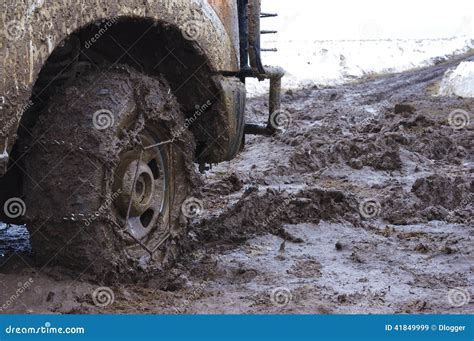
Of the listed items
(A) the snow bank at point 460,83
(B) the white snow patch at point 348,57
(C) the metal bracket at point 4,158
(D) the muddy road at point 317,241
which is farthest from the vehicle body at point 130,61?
(B) the white snow patch at point 348,57

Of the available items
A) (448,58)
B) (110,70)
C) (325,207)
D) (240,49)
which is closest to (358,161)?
(325,207)

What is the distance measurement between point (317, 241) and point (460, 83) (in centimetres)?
1184

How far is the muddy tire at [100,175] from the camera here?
3965 millimetres

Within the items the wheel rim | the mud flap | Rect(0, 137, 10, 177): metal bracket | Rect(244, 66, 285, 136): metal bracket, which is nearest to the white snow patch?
Rect(244, 66, 285, 136): metal bracket

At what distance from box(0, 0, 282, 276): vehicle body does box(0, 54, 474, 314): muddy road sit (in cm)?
41

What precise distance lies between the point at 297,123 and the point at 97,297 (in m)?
9.12

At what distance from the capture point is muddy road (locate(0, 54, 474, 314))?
4.13m

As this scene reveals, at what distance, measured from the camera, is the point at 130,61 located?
4.69m

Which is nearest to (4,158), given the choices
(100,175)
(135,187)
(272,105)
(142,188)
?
(100,175)

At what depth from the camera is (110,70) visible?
14.2 feet

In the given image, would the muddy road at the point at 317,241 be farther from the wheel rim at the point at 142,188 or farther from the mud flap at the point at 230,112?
the mud flap at the point at 230,112

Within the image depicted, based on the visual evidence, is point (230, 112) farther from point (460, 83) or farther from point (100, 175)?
point (460, 83)

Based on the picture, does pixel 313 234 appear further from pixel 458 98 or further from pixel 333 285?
pixel 458 98

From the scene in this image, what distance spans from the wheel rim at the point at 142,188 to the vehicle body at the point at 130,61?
0.04 ft
